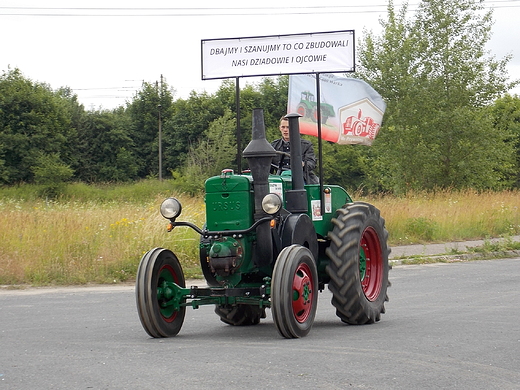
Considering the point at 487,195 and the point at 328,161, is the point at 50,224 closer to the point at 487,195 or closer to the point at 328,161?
the point at 487,195

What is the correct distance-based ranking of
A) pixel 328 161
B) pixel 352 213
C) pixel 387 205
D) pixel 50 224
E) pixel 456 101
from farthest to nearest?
pixel 328 161 < pixel 456 101 < pixel 387 205 < pixel 50 224 < pixel 352 213

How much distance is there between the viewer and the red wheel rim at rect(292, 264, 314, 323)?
786cm

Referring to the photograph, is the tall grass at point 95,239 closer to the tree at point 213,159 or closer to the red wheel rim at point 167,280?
the red wheel rim at point 167,280

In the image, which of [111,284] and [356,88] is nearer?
[111,284]

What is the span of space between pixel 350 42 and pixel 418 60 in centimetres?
2883

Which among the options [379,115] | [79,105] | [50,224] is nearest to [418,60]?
[379,115]

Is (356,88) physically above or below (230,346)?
above

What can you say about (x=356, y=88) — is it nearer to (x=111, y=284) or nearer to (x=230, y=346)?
(x=111, y=284)

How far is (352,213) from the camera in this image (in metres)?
9.24

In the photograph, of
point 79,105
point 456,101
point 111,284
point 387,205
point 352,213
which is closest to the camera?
point 352,213

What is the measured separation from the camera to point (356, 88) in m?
27.4

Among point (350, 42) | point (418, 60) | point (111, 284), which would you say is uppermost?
point (418, 60)

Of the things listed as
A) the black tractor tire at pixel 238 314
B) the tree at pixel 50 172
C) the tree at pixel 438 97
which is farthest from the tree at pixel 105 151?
the black tractor tire at pixel 238 314

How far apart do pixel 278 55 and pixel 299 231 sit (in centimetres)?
249
